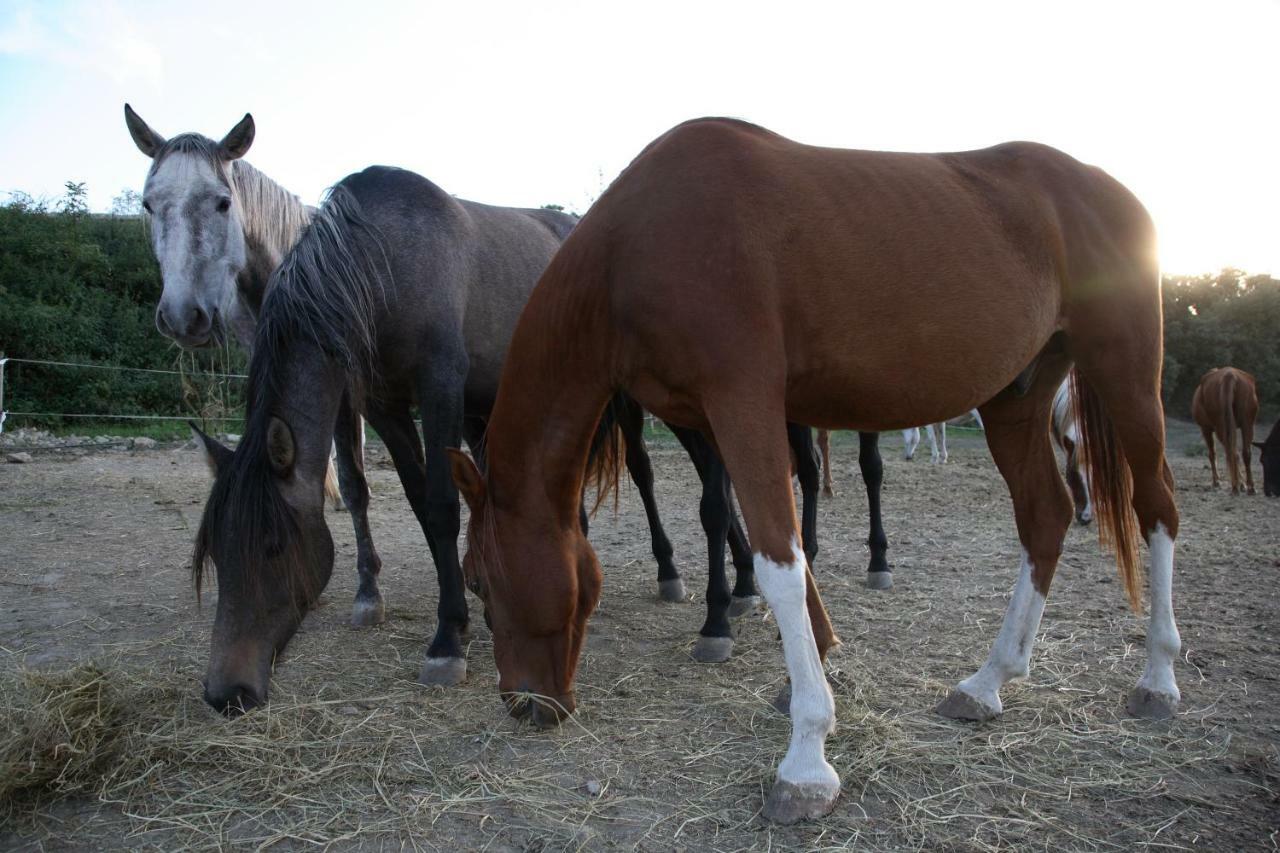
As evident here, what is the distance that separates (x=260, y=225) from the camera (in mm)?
4422

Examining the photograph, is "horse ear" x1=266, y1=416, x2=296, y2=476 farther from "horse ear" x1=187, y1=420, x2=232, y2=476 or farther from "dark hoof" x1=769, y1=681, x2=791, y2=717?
"dark hoof" x1=769, y1=681, x2=791, y2=717

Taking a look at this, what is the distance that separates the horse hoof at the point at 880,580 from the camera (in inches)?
196

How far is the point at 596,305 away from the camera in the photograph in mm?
2637

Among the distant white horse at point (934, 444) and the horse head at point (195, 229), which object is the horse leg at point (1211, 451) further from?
the horse head at point (195, 229)

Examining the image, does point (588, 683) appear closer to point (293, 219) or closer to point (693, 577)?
point (693, 577)

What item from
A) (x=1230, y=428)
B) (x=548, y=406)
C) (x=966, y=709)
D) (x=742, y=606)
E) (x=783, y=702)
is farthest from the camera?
(x=1230, y=428)

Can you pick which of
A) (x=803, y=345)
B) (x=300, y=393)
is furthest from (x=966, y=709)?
(x=300, y=393)

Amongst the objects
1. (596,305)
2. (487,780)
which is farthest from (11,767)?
(596,305)

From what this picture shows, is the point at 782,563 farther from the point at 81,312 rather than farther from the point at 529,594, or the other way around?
the point at 81,312

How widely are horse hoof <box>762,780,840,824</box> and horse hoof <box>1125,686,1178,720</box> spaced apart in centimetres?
141

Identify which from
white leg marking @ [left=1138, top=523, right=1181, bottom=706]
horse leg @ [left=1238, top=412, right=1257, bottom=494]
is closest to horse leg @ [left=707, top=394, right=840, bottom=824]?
white leg marking @ [left=1138, top=523, right=1181, bottom=706]

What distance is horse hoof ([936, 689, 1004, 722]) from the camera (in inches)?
112

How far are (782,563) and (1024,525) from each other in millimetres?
1415

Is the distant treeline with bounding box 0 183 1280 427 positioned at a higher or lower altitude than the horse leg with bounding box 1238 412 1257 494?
higher
